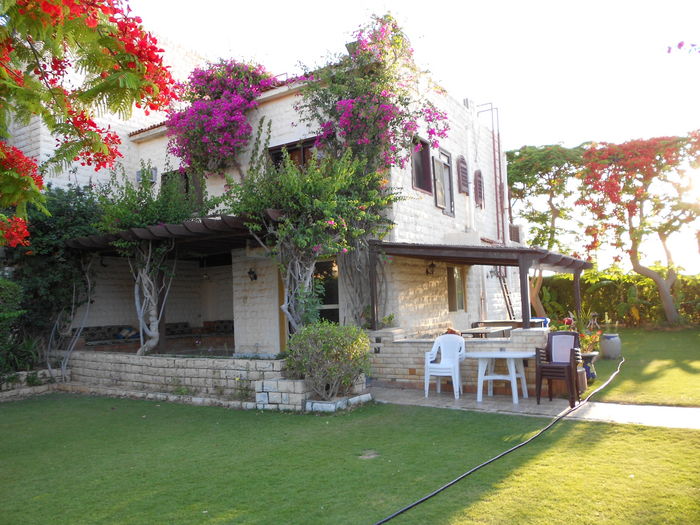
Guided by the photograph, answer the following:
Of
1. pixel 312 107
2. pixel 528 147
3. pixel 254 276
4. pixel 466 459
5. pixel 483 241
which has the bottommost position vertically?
pixel 466 459

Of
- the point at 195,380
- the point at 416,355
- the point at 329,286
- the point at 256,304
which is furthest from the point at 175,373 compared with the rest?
the point at 416,355

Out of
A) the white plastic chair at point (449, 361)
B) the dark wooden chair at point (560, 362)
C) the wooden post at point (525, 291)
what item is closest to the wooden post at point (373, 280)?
the white plastic chair at point (449, 361)

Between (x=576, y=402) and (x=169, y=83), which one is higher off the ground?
(x=169, y=83)

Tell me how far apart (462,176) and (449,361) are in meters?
7.12

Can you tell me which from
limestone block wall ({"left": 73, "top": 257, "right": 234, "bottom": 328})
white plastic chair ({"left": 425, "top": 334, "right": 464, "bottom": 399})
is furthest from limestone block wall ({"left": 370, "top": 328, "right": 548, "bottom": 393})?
limestone block wall ({"left": 73, "top": 257, "right": 234, "bottom": 328})

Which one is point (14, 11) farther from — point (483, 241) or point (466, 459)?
point (483, 241)

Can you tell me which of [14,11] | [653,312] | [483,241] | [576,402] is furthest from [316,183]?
[653,312]

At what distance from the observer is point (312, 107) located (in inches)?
452

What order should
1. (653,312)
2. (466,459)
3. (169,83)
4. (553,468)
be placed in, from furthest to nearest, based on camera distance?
(653,312) → (466,459) → (553,468) → (169,83)

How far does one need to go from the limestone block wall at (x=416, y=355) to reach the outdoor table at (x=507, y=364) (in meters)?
0.24

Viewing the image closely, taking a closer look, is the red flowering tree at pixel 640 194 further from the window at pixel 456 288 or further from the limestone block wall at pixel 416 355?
the limestone block wall at pixel 416 355

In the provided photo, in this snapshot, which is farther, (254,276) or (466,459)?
(254,276)

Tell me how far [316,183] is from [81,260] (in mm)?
6386

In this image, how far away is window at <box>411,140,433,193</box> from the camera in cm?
1227
